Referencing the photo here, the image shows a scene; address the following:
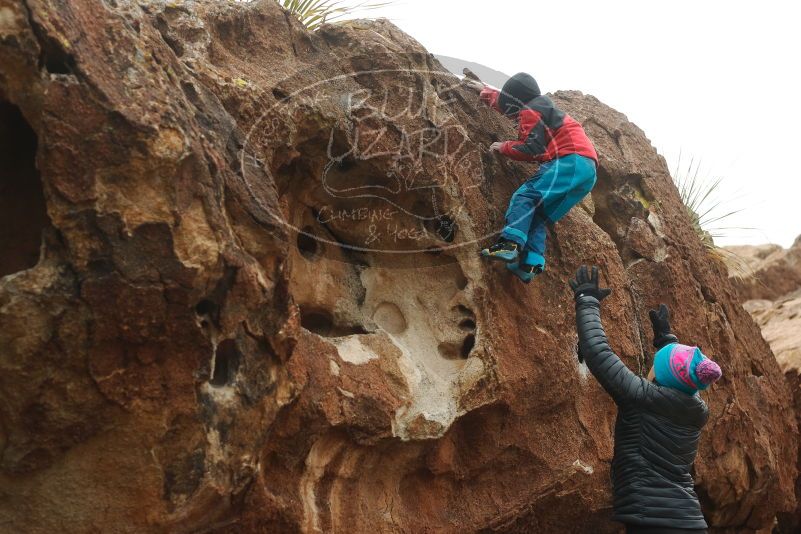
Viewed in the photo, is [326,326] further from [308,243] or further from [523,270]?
[523,270]

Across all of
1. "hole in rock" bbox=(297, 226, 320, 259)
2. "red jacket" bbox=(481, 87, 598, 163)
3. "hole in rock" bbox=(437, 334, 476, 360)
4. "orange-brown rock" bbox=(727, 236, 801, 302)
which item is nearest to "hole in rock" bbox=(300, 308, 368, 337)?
"hole in rock" bbox=(297, 226, 320, 259)

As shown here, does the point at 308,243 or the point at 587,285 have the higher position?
the point at 587,285

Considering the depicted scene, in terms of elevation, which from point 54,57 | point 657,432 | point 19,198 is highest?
point 54,57

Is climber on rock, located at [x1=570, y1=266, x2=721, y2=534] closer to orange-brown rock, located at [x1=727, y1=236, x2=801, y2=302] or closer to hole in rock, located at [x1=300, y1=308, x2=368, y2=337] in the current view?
hole in rock, located at [x1=300, y1=308, x2=368, y2=337]

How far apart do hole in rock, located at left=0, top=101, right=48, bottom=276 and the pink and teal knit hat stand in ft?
11.3

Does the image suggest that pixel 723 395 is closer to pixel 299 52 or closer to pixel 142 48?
pixel 299 52

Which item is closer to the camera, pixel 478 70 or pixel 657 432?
pixel 657 432

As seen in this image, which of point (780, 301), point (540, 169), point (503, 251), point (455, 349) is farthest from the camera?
point (780, 301)

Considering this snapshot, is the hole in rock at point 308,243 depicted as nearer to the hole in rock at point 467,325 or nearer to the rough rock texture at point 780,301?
the hole in rock at point 467,325

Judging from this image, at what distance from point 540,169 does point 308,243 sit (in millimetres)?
1606

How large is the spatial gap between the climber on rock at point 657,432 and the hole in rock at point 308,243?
5.86ft

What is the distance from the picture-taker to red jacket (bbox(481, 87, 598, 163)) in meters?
5.35

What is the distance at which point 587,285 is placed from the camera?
16.8 ft

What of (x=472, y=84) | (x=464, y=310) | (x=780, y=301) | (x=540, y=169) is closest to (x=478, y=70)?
(x=472, y=84)
